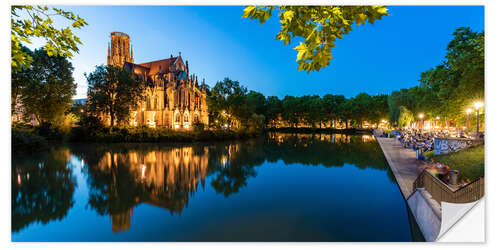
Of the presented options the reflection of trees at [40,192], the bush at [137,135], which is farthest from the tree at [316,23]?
the bush at [137,135]

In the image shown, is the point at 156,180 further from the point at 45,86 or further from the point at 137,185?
the point at 45,86

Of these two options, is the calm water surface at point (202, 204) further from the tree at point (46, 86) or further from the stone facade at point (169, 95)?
the stone facade at point (169, 95)

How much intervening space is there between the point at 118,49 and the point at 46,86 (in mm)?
40808

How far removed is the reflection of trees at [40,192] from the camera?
6.38m

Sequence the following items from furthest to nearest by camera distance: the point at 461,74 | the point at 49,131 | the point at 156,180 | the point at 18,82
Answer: the point at 49,131
the point at 18,82
the point at 461,74
the point at 156,180

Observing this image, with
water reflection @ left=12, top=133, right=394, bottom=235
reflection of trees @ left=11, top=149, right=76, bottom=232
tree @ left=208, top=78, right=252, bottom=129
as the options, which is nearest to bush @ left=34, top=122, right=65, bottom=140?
water reflection @ left=12, top=133, right=394, bottom=235

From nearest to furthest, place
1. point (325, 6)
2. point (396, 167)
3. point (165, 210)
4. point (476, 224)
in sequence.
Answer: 1. point (325, 6)
2. point (476, 224)
3. point (165, 210)
4. point (396, 167)

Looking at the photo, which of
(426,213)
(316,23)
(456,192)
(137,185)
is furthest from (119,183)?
(456,192)

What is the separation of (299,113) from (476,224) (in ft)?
214

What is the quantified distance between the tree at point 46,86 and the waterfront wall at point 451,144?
2606 centimetres

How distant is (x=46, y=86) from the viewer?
16625 millimetres
